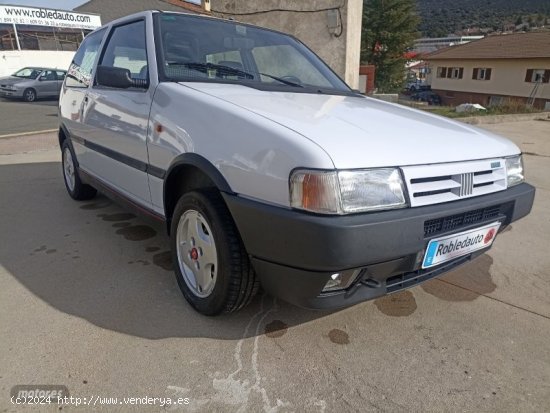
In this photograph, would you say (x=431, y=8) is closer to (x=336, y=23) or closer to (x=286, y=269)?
(x=336, y=23)

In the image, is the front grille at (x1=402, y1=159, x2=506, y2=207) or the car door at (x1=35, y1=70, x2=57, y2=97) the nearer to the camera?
the front grille at (x1=402, y1=159, x2=506, y2=207)

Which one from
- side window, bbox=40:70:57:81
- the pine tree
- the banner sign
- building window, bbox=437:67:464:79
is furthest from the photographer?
the pine tree

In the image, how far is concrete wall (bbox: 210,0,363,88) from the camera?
1047 centimetres

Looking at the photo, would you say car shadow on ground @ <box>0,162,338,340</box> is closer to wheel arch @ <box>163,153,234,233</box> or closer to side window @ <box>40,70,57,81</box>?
wheel arch @ <box>163,153,234,233</box>

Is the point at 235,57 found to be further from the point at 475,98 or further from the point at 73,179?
the point at 475,98

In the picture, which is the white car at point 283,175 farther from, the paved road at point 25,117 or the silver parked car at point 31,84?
the silver parked car at point 31,84

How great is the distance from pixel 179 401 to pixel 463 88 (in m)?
42.7

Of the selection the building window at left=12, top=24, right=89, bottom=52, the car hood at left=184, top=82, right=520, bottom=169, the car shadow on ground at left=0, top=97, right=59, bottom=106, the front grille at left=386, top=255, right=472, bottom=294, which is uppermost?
the building window at left=12, top=24, right=89, bottom=52

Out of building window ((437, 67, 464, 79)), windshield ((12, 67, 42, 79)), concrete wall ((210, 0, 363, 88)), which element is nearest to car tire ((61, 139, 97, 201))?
concrete wall ((210, 0, 363, 88))

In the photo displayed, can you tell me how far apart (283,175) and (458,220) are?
3.11 feet

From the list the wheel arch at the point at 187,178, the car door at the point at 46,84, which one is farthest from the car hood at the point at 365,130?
the car door at the point at 46,84

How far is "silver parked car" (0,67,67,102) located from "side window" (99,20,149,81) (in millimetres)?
18128

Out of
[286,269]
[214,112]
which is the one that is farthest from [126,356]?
[214,112]

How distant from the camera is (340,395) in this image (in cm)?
183
